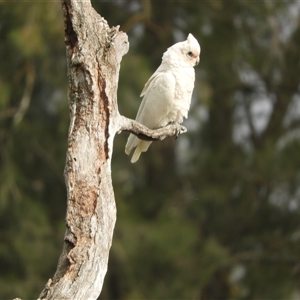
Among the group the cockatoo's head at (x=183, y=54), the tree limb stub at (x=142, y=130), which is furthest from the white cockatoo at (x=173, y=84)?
the tree limb stub at (x=142, y=130)

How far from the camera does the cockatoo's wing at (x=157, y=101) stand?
11.3 ft

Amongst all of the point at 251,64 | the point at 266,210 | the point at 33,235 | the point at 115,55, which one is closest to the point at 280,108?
the point at 251,64

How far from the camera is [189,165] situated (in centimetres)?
864

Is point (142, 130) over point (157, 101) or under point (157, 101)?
under

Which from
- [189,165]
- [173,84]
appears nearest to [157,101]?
[173,84]

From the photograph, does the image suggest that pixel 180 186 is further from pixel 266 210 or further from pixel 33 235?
Answer: pixel 33 235

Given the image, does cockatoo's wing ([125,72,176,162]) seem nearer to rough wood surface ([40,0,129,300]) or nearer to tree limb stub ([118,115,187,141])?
tree limb stub ([118,115,187,141])

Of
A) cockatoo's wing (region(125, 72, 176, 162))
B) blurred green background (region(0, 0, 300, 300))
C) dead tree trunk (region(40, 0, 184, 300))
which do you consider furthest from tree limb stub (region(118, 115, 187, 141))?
blurred green background (region(0, 0, 300, 300))

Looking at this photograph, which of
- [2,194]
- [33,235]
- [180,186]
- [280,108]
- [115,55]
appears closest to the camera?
[115,55]

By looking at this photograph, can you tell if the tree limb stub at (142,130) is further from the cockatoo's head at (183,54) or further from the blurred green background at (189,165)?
the blurred green background at (189,165)

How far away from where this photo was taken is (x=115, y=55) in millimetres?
2604

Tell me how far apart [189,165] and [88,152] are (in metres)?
6.24

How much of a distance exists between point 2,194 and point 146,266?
67.8 inches

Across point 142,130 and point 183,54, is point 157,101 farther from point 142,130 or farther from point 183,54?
point 142,130
